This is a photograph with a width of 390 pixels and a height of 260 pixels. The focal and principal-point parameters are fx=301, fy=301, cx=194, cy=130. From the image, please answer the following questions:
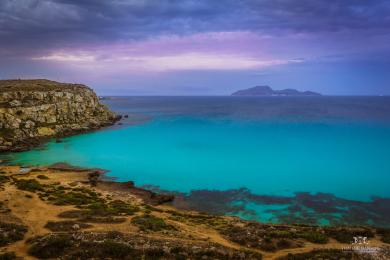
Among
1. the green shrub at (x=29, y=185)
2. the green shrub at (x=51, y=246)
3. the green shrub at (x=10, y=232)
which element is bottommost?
the green shrub at (x=29, y=185)

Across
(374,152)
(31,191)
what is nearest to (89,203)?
(31,191)

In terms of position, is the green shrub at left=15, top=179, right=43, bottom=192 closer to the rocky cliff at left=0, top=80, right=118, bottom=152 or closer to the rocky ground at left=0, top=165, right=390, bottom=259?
the rocky ground at left=0, top=165, right=390, bottom=259

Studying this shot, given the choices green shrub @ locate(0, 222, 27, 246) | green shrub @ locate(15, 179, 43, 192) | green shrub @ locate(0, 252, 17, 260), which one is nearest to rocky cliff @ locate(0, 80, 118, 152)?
green shrub @ locate(15, 179, 43, 192)

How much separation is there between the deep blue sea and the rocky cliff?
296 inches

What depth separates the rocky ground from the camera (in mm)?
18484

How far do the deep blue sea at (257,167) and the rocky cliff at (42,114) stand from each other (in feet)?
24.7

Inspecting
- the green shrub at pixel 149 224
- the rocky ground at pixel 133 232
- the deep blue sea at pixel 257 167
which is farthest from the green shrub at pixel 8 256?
the deep blue sea at pixel 257 167

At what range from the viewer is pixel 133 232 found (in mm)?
24203

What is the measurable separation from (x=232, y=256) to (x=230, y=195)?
2697 cm

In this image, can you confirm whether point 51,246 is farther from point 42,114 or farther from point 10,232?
point 42,114

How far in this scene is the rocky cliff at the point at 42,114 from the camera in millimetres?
78812

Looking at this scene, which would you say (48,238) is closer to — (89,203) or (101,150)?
(89,203)

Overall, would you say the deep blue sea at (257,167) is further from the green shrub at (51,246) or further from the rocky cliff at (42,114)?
the green shrub at (51,246)

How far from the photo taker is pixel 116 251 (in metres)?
17.9
